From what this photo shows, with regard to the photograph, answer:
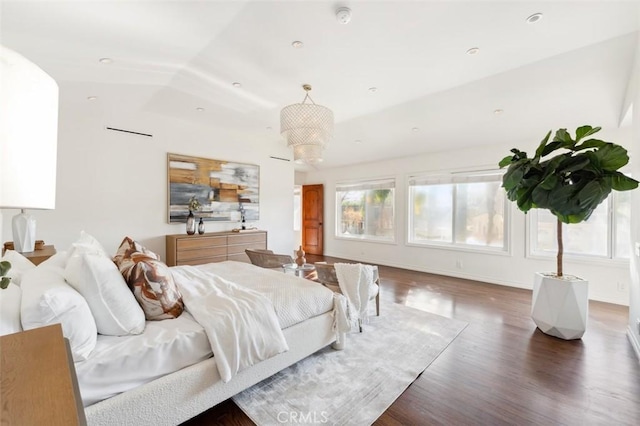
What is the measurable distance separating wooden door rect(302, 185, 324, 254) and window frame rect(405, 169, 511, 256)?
96.5 inches

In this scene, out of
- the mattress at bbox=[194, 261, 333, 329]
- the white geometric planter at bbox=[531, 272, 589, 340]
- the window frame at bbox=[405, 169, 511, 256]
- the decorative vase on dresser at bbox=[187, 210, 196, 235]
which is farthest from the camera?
the window frame at bbox=[405, 169, 511, 256]

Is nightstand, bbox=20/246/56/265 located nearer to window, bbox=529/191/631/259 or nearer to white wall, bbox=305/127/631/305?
white wall, bbox=305/127/631/305

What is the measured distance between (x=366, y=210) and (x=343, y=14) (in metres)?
4.87

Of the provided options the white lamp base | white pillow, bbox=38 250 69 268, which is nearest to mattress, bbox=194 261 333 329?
white pillow, bbox=38 250 69 268

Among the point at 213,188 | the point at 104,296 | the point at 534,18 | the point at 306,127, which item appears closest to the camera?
the point at 104,296

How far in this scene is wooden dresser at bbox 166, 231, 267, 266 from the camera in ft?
13.6

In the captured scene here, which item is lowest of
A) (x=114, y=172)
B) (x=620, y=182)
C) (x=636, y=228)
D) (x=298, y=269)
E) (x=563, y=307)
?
(x=563, y=307)

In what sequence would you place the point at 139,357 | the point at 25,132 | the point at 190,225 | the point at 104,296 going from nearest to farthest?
the point at 25,132, the point at 139,357, the point at 104,296, the point at 190,225

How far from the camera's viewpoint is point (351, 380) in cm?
199

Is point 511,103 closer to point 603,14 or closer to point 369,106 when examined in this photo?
point 603,14

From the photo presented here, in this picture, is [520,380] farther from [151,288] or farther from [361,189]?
[361,189]

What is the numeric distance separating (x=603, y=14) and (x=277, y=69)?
2.82 metres

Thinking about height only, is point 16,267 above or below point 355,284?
above

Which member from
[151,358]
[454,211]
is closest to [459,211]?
[454,211]
